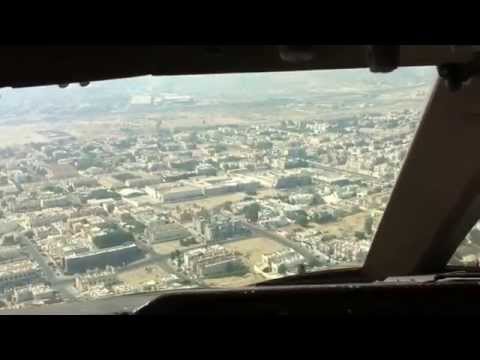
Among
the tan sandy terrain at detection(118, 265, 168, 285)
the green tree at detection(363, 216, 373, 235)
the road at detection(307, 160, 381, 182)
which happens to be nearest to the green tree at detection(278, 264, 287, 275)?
the tan sandy terrain at detection(118, 265, 168, 285)

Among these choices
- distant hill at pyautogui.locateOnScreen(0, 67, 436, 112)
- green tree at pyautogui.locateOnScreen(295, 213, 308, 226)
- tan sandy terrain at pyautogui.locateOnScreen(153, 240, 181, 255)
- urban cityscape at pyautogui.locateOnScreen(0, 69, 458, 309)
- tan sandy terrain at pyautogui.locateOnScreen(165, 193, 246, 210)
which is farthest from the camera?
tan sandy terrain at pyautogui.locateOnScreen(165, 193, 246, 210)

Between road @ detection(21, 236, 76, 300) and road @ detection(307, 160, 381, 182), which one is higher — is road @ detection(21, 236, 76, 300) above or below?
below

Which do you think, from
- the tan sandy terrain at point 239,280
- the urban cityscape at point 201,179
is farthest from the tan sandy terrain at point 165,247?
the tan sandy terrain at point 239,280

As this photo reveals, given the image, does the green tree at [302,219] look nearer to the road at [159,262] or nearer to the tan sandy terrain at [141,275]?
the road at [159,262]

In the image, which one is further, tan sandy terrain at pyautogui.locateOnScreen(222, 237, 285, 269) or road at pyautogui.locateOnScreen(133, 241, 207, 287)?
tan sandy terrain at pyautogui.locateOnScreen(222, 237, 285, 269)

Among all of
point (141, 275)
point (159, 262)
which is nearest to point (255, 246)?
point (159, 262)

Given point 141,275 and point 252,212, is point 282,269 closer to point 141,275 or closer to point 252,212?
point 252,212

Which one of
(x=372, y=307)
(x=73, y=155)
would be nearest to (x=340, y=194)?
(x=73, y=155)

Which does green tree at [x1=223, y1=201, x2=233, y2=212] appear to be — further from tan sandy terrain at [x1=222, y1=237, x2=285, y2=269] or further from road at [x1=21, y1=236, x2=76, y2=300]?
road at [x1=21, y1=236, x2=76, y2=300]
